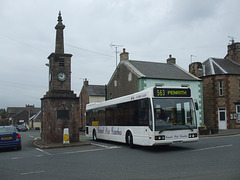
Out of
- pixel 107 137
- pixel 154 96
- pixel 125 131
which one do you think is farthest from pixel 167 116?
pixel 107 137

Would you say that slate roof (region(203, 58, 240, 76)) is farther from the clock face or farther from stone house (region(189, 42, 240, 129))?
the clock face

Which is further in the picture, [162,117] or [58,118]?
[58,118]

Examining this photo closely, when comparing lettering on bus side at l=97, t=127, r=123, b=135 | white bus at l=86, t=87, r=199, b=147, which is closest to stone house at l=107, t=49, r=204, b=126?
lettering on bus side at l=97, t=127, r=123, b=135

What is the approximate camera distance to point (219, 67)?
103 ft

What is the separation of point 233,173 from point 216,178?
0.82 meters

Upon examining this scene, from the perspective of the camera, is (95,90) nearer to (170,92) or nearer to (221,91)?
(221,91)

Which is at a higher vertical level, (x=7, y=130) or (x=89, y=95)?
(x=89, y=95)

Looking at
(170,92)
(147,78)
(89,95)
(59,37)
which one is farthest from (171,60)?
(170,92)

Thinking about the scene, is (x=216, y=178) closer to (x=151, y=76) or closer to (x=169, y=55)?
(x=151, y=76)

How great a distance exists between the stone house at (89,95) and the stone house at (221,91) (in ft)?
61.3

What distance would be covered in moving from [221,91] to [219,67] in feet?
10.2

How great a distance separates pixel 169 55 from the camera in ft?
117

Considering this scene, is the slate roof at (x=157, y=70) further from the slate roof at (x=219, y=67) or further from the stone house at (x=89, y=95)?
the stone house at (x=89, y=95)

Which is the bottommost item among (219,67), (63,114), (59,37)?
(63,114)
